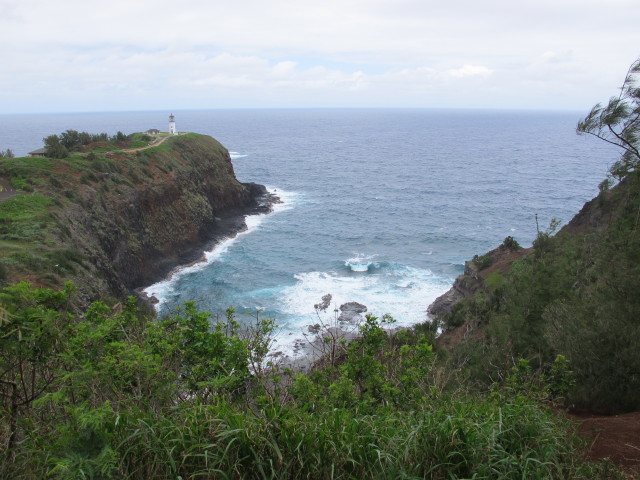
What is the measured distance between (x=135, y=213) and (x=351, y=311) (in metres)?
23.7

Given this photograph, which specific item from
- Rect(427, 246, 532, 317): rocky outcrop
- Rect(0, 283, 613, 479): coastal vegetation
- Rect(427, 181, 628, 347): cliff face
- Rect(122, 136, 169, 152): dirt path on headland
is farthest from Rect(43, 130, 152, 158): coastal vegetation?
Rect(0, 283, 613, 479): coastal vegetation

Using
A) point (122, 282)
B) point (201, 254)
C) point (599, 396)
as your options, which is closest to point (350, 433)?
point (599, 396)

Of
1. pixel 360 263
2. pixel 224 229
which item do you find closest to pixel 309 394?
pixel 360 263

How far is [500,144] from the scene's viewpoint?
6211 inches

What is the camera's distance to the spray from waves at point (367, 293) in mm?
35500

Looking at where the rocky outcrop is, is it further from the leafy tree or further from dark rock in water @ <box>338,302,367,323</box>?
the leafy tree

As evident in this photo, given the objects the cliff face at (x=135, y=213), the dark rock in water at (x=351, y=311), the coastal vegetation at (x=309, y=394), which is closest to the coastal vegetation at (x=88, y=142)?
the cliff face at (x=135, y=213)

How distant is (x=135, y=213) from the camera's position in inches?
1748

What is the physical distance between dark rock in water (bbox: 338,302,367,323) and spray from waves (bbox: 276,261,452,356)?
0.70m

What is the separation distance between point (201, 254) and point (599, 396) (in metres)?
41.1

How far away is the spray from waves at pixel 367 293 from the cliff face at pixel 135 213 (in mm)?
12802

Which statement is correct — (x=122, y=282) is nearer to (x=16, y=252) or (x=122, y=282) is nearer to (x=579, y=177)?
(x=16, y=252)

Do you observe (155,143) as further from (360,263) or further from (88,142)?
(360,263)

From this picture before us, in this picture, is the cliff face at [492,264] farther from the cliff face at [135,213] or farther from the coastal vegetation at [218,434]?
the coastal vegetation at [218,434]
